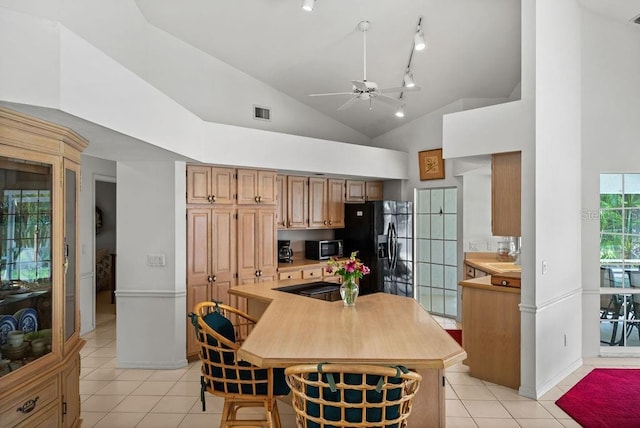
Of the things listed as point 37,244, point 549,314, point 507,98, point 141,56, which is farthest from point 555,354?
point 141,56

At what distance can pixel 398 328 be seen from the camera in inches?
98.0

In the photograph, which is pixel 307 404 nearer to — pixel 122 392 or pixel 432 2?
pixel 122 392

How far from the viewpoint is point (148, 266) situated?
171 inches

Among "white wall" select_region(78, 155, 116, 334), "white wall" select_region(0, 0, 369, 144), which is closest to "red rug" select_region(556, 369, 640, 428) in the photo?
"white wall" select_region(0, 0, 369, 144)

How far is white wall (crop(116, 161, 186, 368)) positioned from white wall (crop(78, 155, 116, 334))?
1521 millimetres

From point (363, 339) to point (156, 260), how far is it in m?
2.84

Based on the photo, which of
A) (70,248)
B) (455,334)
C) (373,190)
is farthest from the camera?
(373,190)

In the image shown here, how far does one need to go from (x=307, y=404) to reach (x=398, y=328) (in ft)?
2.69

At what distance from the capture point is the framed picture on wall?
20.1 ft

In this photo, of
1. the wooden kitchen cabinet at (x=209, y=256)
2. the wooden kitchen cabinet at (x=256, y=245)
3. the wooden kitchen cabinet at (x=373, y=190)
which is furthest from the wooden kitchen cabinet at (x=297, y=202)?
the wooden kitchen cabinet at (x=373, y=190)

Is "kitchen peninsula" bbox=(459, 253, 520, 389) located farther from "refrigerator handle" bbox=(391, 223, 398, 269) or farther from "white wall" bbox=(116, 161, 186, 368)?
"white wall" bbox=(116, 161, 186, 368)

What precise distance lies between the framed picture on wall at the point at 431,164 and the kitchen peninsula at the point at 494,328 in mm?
2337

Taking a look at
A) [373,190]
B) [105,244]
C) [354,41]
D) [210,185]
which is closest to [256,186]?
[210,185]

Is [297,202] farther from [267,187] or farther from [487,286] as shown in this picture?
[487,286]
